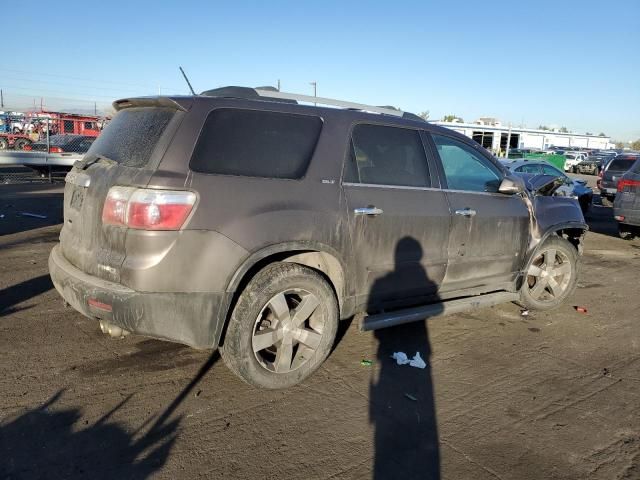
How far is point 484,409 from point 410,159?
6.71 ft

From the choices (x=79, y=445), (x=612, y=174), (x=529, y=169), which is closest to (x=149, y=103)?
(x=79, y=445)

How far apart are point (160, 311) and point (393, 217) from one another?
1.88 meters

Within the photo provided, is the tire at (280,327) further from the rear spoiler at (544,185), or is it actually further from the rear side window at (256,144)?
the rear spoiler at (544,185)

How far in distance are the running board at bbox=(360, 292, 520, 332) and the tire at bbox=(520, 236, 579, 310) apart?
51cm

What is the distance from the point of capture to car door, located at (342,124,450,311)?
12.8 ft

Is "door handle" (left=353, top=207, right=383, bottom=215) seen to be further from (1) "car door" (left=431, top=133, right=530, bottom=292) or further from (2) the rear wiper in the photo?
(2) the rear wiper

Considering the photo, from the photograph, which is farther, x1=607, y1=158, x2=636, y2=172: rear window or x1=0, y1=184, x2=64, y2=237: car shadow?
x1=607, y1=158, x2=636, y2=172: rear window

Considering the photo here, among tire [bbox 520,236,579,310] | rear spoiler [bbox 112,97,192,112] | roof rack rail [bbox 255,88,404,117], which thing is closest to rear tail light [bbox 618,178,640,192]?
tire [bbox 520,236,579,310]

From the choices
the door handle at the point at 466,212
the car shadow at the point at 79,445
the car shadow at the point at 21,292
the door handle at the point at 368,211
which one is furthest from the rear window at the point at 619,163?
the car shadow at the point at 79,445

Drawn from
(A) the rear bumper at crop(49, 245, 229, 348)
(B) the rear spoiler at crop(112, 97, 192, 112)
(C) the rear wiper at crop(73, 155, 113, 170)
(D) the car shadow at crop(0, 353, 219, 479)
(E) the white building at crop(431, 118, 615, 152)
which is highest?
(E) the white building at crop(431, 118, 615, 152)

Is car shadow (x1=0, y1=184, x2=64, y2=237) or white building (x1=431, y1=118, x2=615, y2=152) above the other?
white building (x1=431, y1=118, x2=615, y2=152)

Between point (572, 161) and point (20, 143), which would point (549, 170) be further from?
point (572, 161)

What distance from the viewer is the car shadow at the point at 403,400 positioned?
2.90m

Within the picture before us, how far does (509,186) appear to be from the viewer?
4812mm
